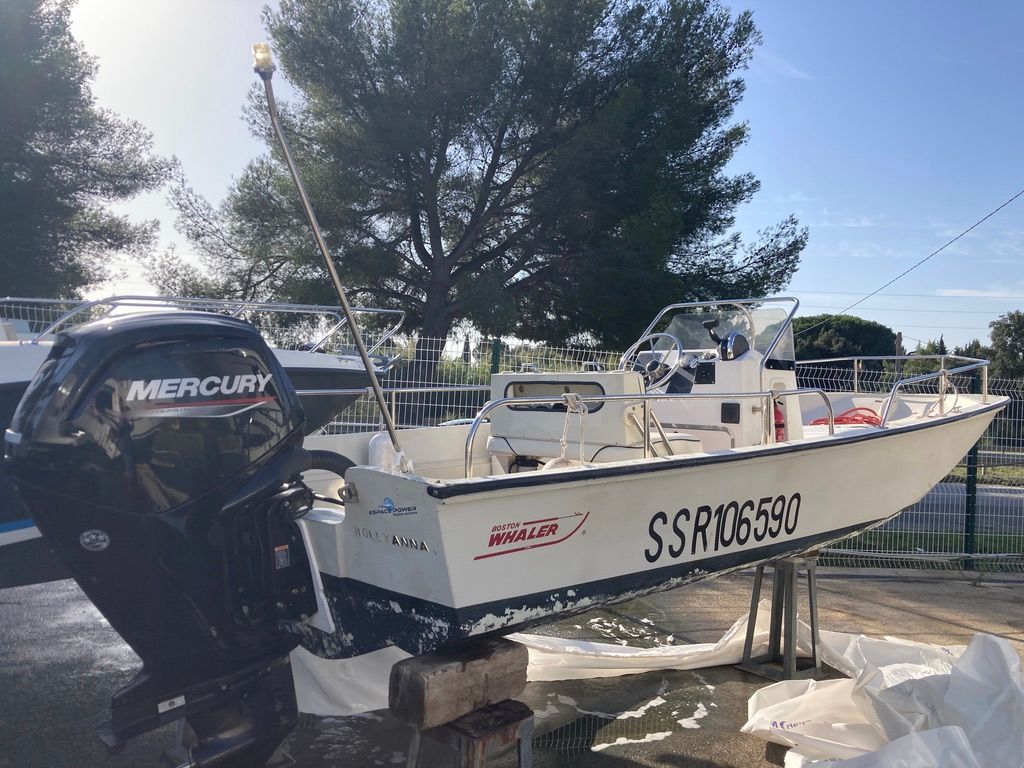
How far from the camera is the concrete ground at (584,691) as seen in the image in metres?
3.53

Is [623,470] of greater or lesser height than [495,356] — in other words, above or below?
below

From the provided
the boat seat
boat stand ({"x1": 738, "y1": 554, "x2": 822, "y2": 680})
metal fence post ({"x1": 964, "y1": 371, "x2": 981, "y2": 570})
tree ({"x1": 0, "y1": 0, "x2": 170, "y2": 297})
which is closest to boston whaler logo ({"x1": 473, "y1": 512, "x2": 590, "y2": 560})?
the boat seat

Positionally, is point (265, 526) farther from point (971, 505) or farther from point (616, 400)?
point (971, 505)

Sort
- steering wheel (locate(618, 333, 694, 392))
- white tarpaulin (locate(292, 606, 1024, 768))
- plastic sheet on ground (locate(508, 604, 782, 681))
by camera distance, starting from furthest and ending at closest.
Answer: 1. steering wheel (locate(618, 333, 694, 392))
2. plastic sheet on ground (locate(508, 604, 782, 681))
3. white tarpaulin (locate(292, 606, 1024, 768))

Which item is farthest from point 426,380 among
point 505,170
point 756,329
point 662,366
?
point 505,170

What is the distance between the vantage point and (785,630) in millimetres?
4254

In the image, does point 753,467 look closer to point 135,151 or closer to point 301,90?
point 301,90

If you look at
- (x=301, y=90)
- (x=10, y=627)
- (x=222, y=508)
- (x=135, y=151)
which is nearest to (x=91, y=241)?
(x=135, y=151)

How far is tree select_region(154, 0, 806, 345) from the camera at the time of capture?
43.9 ft

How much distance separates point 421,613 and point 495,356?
517 cm

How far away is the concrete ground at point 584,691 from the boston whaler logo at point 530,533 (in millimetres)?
1148

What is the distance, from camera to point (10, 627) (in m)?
5.15

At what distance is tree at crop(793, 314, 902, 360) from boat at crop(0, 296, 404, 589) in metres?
25.8

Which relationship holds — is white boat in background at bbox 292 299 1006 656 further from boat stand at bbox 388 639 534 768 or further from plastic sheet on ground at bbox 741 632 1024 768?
plastic sheet on ground at bbox 741 632 1024 768
